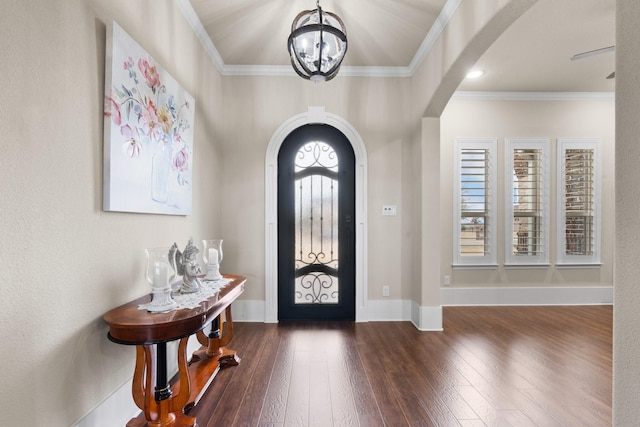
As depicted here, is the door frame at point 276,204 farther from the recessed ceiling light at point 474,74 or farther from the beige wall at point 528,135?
the recessed ceiling light at point 474,74

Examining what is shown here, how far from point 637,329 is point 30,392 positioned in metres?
2.21

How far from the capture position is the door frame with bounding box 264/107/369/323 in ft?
12.3

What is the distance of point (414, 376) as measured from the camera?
2.47 meters

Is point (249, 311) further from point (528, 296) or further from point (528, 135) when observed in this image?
point (528, 135)

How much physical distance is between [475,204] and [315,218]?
2.28 m

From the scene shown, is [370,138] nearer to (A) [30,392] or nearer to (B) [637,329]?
(B) [637,329]

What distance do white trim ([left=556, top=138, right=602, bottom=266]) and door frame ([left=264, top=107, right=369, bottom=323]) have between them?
9.46 ft

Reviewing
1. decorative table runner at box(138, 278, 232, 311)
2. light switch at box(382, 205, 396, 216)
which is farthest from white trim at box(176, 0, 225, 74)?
light switch at box(382, 205, 396, 216)

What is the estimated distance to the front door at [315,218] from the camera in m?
3.84

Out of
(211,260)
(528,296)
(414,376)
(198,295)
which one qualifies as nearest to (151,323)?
(198,295)

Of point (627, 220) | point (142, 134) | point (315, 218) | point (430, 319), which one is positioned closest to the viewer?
point (627, 220)

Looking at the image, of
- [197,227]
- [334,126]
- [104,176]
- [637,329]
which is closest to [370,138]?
[334,126]

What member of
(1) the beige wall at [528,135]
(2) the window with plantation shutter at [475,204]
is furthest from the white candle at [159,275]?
(2) the window with plantation shutter at [475,204]

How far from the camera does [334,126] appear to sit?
12.5 ft
